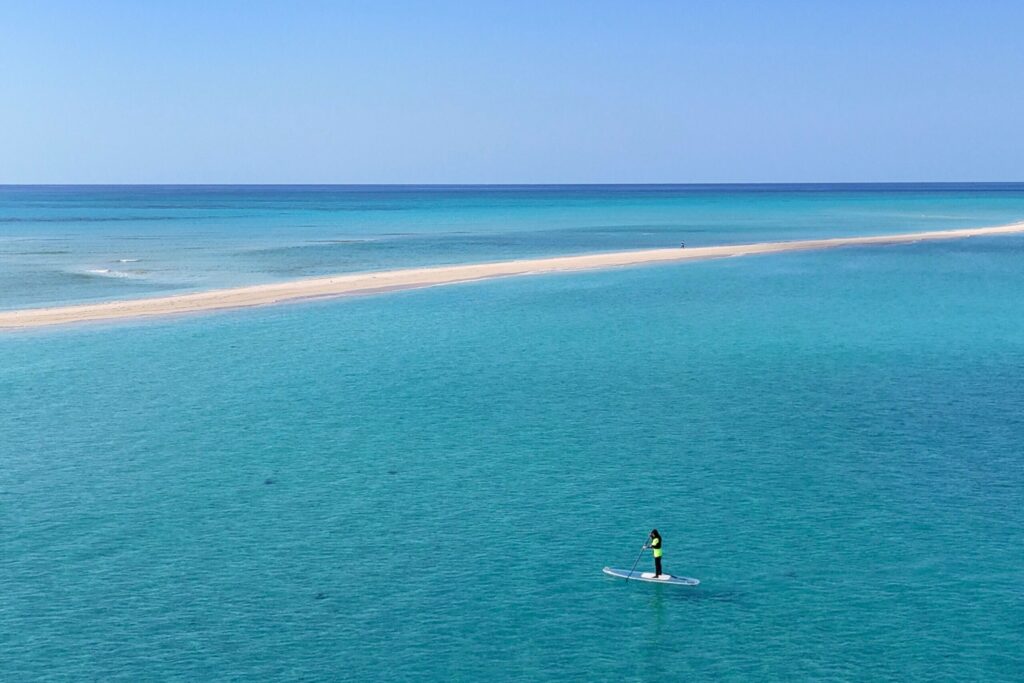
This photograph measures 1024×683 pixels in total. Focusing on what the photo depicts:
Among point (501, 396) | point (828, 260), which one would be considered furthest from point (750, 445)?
point (828, 260)

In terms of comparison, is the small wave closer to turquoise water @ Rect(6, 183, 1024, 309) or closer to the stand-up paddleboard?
turquoise water @ Rect(6, 183, 1024, 309)

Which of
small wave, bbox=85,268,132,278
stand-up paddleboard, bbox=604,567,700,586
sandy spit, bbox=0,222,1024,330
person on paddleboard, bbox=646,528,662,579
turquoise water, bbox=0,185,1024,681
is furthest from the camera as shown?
small wave, bbox=85,268,132,278

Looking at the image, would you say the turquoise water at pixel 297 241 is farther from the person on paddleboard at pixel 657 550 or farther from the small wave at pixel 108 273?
the person on paddleboard at pixel 657 550

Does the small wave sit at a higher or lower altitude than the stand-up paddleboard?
higher

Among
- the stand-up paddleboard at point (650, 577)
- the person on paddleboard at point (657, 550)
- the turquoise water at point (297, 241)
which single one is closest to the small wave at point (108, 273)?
the turquoise water at point (297, 241)

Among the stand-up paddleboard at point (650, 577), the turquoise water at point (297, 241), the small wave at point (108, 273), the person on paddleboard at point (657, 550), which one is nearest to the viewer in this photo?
the stand-up paddleboard at point (650, 577)

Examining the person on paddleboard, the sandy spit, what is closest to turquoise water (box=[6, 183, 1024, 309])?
the sandy spit

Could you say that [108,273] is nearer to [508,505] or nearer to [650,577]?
[508,505]
